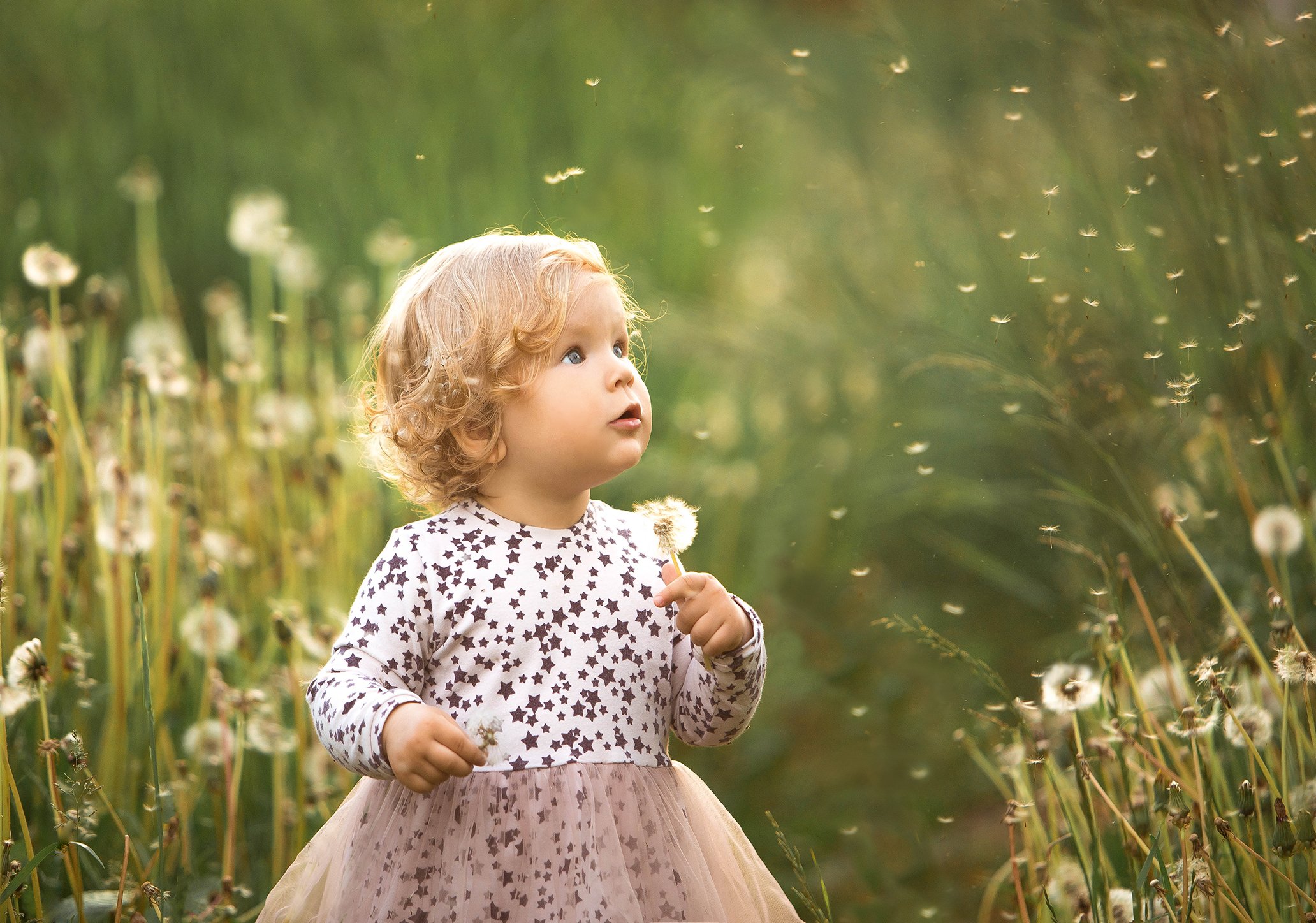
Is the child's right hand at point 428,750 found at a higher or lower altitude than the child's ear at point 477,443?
lower

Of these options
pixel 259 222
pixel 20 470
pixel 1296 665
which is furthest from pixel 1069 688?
pixel 259 222

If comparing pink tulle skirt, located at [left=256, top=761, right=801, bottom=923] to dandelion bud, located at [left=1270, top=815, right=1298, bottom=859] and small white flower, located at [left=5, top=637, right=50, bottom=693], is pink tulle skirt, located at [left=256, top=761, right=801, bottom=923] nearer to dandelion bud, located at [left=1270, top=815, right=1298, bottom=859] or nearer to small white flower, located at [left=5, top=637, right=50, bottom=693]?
small white flower, located at [left=5, top=637, right=50, bottom=693]

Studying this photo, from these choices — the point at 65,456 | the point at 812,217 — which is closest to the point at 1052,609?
the point at 812,217

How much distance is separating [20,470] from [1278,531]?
151 cm

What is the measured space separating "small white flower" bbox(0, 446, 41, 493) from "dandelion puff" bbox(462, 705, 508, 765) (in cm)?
84

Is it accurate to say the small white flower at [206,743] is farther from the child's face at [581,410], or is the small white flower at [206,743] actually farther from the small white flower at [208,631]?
the child's face at [581,410]

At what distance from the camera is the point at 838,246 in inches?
77.2

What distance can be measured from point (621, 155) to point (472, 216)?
0.29 meters

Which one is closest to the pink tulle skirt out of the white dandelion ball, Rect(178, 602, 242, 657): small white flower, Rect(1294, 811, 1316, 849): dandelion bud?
Rect(1294, 811, 1316, 849): dandelion bud

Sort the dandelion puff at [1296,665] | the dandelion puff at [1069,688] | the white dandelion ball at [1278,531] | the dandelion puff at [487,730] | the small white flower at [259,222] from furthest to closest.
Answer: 1. the small white flower at [259,222]
2. the white dandelion ball at [1278,531]
3. the dandelion puff at [1069,688]
4. the dandelion puff at [1296,665]
5. the dandelion puff at [487,730]

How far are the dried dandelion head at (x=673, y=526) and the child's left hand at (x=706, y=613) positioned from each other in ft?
0.22

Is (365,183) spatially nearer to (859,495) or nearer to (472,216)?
(472,216)

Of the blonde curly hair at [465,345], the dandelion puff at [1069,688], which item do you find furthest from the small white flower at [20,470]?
the dandelion puff at [1069,688]

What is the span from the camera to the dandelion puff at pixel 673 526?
40.4 inches
